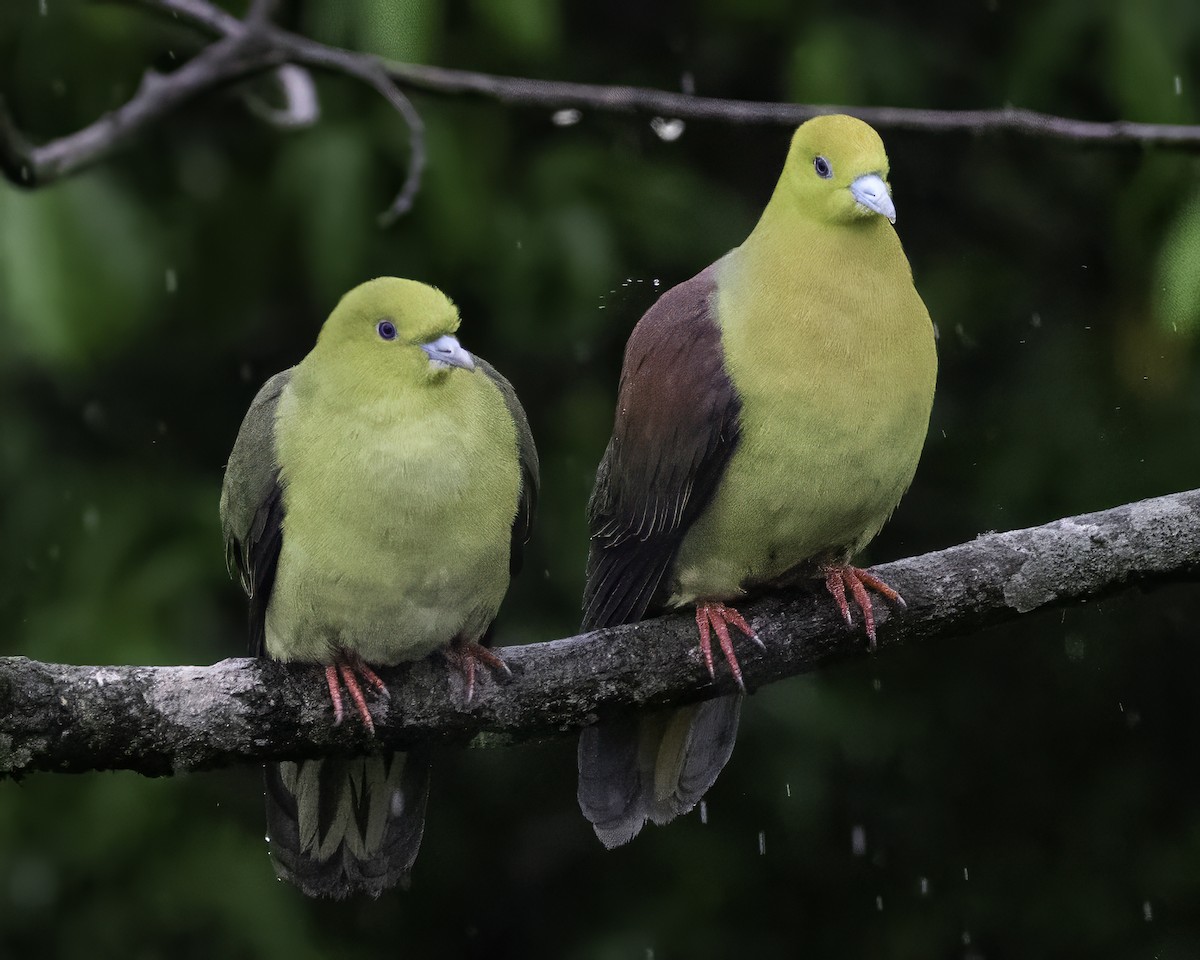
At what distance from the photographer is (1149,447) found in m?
3.85

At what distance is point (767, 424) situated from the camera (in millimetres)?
2443

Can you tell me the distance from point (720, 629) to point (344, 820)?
63 cm

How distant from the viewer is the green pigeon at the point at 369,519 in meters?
2.16

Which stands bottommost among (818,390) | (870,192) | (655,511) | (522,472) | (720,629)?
(720,629)

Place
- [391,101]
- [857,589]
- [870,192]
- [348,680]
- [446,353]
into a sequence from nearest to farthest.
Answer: [446,353] → [870,192] → [348,680] → [391,101] → [857,589]

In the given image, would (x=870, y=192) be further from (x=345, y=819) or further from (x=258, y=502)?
(x=345, y=819)

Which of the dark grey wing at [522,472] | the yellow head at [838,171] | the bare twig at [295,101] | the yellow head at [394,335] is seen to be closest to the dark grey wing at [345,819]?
the dark grey wing at [522,472]

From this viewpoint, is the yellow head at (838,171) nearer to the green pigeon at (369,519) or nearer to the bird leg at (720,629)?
the green pigeon at (369,519)

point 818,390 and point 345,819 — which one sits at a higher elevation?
point 818,390

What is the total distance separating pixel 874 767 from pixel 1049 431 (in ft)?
3.05

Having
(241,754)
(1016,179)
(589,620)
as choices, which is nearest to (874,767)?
(1016,179)

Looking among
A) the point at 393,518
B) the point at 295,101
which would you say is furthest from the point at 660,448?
the point at 295,101

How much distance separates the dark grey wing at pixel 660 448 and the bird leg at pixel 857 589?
0.23 metres

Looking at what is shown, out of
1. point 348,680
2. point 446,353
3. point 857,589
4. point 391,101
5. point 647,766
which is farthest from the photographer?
point 647,766
